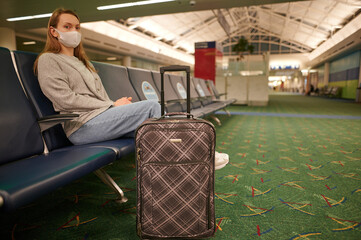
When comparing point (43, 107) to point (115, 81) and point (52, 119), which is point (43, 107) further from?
point (115, 81)

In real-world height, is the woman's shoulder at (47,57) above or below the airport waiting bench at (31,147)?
above

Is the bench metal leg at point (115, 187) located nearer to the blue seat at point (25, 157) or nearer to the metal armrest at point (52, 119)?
the blue seat at point (25, 157)

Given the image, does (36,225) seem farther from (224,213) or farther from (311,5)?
(311,5)

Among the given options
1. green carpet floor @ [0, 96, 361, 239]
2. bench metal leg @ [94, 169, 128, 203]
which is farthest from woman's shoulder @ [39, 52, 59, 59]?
green carpet floor @ [0, 96, 361, 239]

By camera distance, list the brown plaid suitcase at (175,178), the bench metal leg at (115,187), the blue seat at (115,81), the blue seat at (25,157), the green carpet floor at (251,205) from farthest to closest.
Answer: the blue seat at (115,81), the bench metal leg at (115,187), the green carpet floor at (251,205), the brown plaid suitcase at (175,178), the blue seat at (25,157)

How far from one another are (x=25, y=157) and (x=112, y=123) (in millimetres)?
472

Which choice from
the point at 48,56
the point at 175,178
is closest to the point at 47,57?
the point at 48,56

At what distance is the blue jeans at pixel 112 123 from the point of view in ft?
4.32

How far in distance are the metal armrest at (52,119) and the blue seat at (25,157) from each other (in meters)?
0.01

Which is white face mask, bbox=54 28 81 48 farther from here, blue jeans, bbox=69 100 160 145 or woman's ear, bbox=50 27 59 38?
blue jeans, bbox=69 100 160 145

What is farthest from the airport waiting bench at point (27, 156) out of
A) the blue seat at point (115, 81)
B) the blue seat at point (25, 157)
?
the blue seat at point (115, 81)

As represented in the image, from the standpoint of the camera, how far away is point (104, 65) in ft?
6.81

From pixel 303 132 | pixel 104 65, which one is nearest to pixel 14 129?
pixel 104 65

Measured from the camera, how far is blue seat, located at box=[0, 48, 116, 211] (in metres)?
0.74
